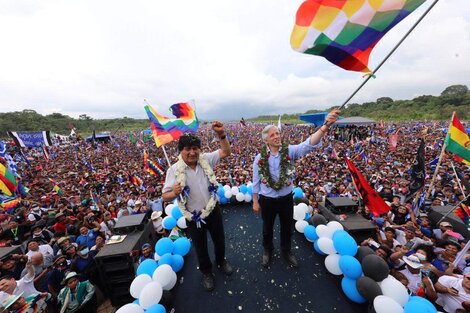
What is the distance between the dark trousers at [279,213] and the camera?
2.92 m

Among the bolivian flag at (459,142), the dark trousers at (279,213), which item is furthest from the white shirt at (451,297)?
the bolivian flag at (459,142)

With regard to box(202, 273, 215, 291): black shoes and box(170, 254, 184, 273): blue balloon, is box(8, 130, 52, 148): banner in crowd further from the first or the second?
box(202, 273, 215, 291): black shoes

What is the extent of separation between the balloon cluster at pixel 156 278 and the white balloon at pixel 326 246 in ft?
7.78

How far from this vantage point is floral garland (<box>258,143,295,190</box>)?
281 cm

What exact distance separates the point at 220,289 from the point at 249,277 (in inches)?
18.5

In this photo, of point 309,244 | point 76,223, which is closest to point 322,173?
point 309,244

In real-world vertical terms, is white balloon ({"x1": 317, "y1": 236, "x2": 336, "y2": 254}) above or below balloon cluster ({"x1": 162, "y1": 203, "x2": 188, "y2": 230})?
above

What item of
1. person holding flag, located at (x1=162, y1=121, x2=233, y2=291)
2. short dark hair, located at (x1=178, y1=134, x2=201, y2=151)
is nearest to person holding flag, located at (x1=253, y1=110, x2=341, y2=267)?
person holding flag, located at (x1=162, y1=121, x2=233, y2=291)

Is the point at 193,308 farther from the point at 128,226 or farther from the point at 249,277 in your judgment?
the point at 128,226

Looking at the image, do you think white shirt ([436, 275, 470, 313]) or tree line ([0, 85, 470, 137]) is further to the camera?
tree line ([0, 85, 470, 137])

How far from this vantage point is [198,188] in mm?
2637

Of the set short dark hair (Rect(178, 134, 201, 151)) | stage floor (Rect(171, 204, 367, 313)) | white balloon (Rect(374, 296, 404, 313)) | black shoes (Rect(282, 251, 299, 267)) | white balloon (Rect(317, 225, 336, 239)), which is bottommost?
stage floor (Rect(171, 204, 367, 313))

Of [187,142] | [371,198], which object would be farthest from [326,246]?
[187,142]

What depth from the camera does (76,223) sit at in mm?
6051
